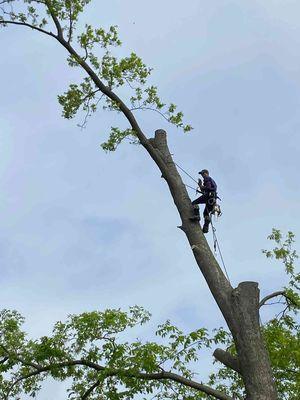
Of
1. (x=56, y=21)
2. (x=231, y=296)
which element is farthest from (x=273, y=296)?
(x=56, y=21)

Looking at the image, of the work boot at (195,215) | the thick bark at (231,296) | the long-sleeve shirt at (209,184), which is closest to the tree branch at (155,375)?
the thick bark at (231,296)

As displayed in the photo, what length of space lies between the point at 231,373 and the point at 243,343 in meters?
7.58

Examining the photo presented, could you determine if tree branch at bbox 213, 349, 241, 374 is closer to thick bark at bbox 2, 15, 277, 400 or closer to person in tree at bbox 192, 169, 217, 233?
thick bark at bbox 2, 15, 277, 400

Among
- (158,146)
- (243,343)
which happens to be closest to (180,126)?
(158,146)

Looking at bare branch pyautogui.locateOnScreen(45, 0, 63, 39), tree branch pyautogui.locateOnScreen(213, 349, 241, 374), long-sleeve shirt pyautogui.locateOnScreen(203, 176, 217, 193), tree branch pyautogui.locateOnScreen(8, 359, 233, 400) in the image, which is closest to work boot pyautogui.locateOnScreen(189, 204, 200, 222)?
long-sleeve shirt pyautogui.locateOnScreen(203, 176, 217, 193)

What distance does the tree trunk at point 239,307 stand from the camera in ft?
26.3

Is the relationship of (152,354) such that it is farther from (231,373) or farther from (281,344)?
(231,373)

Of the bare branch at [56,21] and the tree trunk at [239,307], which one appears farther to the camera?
the bare branch at [56,21]

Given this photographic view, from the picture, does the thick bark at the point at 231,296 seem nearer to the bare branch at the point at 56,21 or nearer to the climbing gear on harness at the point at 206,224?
the climbing gear on harness at the point at 206,224

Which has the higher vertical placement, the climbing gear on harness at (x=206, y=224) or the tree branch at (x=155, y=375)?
the climbing gear on harness at (x=206, y=224)

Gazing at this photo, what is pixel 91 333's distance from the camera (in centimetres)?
1091

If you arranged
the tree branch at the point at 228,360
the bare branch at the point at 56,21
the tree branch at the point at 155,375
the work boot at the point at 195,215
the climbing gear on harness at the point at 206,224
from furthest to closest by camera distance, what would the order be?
the bare branch at the point at 56,21, the climbing gear on harness at the point at 206,224, the work boot at the point at 195,215, the tree branch at the point at 155,375, the tree branch at the point at 228,360

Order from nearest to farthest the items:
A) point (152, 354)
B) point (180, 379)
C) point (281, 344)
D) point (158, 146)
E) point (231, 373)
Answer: point (180, 379), point (152, 354), point (281, 344), point (158, 146), point (231, 373)

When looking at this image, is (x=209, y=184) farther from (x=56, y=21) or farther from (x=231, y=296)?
(x=56, y=21)
